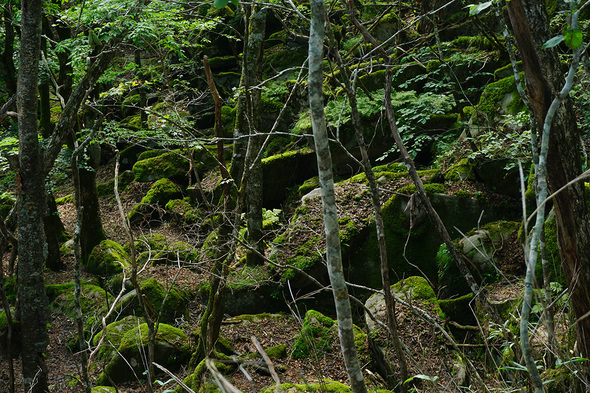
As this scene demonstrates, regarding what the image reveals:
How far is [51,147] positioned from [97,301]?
3.91 m

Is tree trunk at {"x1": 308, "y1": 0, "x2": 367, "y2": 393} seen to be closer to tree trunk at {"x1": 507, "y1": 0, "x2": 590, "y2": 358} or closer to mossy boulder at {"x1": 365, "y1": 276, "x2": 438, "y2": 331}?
tree trunk at {"x1": 507, "y1": 0, "x2": 590, "y2": 358}

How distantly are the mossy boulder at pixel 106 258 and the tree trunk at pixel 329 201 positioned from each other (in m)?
8.02

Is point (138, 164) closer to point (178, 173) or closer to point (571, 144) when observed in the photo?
point (178, 173)

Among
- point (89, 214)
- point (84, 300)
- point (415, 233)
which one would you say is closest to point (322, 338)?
point (415, 233)

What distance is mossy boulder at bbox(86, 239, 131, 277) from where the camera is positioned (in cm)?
940

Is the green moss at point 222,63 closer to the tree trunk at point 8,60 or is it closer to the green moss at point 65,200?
the green moss at point 65,200

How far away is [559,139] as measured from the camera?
319cm

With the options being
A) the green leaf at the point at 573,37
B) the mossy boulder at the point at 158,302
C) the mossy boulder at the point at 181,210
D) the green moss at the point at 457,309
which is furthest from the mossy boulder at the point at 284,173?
the green leaf at the point at 573,37

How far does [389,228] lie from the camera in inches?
297

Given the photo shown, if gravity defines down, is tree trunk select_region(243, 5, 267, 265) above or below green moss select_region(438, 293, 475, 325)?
above

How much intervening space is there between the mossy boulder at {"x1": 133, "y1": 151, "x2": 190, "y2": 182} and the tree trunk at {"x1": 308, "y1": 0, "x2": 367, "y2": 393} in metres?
11.7

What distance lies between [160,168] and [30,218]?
894 cm

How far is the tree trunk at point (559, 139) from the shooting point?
10.4ft

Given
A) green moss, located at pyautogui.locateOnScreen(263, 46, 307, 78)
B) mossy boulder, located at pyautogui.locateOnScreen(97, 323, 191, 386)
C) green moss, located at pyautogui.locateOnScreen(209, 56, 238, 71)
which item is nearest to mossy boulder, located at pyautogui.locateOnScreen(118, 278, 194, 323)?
mossy boulder, located at pyautogui.locateOnScreen(97, 323, 191, 386)
